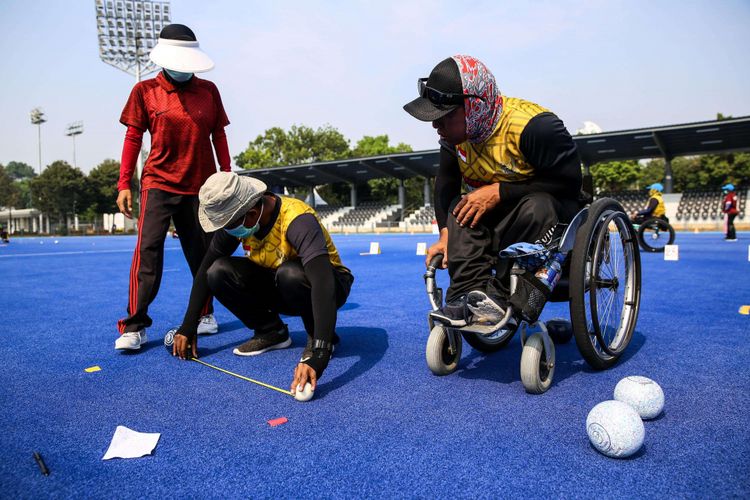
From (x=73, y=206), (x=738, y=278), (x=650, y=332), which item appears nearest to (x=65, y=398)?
(x=650, y=332)

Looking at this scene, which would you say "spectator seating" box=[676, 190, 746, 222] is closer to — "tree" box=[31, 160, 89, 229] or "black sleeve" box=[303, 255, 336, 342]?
"black sleeve" box=[303, 255, 336, 342]

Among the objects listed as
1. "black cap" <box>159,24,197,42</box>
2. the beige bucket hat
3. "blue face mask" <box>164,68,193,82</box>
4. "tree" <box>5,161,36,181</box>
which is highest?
"tree" <box>5,161,36,181</box>

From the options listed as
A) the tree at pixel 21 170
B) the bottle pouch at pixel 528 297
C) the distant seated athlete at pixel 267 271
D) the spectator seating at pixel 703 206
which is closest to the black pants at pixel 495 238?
the bottle pouch at pixel 528 297

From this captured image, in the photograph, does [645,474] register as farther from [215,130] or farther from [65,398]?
[215,130]

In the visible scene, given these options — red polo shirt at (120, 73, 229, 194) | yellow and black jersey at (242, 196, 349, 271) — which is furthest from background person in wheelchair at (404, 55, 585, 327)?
red polo shirt at (120, 73, 229, 194)

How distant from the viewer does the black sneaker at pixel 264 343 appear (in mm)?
3232

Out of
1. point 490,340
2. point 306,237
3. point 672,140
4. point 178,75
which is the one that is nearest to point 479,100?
point 306,237

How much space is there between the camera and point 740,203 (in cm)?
2884

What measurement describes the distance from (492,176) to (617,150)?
3203 cm

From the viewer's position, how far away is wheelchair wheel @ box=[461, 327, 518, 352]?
293 centimetres

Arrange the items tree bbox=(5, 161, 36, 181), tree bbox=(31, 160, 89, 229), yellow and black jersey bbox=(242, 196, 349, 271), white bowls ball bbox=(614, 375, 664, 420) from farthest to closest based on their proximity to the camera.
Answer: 1. tree bbox=(5, 161, 36, 181)
2. tree bbox=(31, 160, 89, 229)
3. yellow and black jersey bbox=(242, 196, 349, 271)
4. white bowls ball bbox=(614, 375, 664, 420)

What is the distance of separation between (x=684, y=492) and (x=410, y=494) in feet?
2.65

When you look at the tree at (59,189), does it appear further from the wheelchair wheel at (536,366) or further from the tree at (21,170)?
the tree at (21,170)

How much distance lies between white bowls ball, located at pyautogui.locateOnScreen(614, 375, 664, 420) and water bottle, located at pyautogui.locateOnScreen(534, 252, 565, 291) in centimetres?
51
